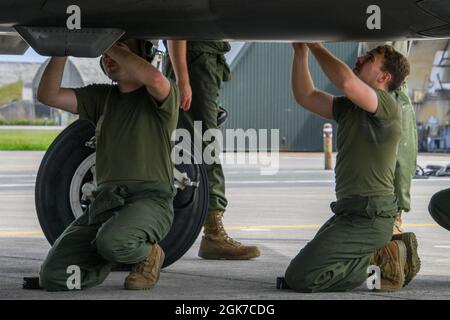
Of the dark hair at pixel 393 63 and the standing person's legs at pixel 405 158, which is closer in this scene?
the dark hair at pixel 393 63

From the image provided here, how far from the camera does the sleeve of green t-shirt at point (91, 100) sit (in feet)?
16.5

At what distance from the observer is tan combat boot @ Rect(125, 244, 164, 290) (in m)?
4.83

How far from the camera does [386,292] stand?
4.82 m

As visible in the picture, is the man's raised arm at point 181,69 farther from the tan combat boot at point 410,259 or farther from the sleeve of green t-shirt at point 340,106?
the tan combat boot at point 410,259

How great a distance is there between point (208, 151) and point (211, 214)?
0.39 meters

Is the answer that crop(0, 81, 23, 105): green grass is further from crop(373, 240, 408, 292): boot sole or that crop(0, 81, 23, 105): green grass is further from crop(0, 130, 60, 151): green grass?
crop(373, 240, 408, 292): boot sole

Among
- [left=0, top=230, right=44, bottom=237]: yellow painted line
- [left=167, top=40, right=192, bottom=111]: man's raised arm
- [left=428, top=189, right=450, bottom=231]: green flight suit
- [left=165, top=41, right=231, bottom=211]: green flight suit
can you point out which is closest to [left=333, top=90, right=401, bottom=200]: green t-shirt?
[left=428, top=189, right=450, bottom=231]: green flight suit

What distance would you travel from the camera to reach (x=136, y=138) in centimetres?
486

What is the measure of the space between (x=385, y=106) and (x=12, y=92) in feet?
171

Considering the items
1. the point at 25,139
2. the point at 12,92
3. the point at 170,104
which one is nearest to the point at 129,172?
the point at 170,104

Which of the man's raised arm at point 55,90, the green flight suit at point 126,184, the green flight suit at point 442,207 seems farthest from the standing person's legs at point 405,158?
the man's raised arm at point 55,90

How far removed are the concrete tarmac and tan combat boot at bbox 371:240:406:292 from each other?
0.07 m

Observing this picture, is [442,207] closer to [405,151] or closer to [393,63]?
[405,151]

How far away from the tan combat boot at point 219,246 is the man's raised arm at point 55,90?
4.92 ft
